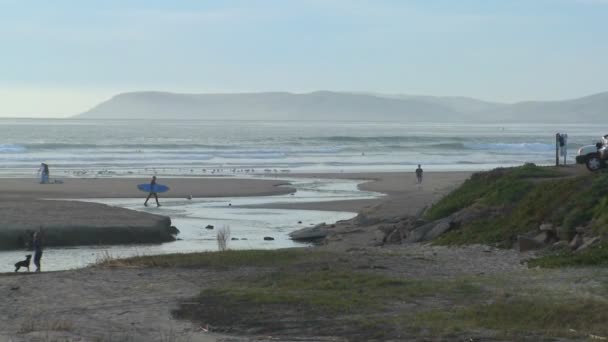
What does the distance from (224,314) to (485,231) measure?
9.95m

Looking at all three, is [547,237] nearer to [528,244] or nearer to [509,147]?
[528,244]

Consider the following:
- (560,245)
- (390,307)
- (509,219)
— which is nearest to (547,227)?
(560,245)

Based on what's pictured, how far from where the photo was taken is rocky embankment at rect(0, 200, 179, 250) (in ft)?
87.2

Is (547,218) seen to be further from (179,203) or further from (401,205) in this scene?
(179,203)

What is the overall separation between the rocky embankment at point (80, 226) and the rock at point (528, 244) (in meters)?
10.9

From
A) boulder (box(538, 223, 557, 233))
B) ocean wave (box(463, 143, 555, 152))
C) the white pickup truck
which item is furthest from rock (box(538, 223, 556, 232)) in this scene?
ocean wave (box(463, 143, 555, 152))

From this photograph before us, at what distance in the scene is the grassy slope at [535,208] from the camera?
63.4ft

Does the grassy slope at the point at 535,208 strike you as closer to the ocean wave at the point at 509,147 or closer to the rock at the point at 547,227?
the rock at the point at 547,227

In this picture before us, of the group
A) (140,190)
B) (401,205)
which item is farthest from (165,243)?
(140,190)

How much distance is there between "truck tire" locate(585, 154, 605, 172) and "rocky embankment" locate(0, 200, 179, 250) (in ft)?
36.6

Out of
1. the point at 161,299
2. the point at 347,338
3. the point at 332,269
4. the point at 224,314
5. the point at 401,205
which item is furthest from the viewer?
the point at 401,205

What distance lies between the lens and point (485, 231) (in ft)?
73.2

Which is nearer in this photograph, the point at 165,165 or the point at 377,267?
the point at 377,267

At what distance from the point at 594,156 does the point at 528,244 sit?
8.27 m
